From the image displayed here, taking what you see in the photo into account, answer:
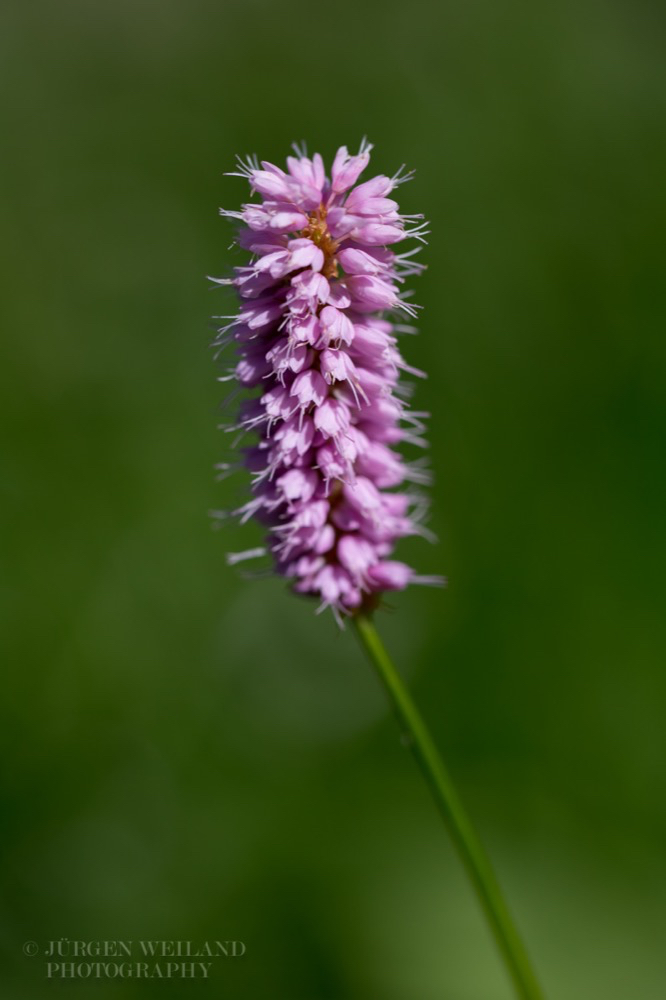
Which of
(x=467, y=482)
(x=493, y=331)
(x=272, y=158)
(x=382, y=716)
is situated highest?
(x=272, y=158)

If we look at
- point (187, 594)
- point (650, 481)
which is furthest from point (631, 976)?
point (187, 594)

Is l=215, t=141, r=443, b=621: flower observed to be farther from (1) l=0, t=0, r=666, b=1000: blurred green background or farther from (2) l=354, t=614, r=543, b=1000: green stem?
(1) l=0, t=0, r=666, b=1000: blurred green background

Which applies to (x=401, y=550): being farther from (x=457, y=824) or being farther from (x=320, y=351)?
(x=320, y=351)

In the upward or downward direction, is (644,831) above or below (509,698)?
below

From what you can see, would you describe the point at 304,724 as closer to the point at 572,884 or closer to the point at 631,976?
the point at 572,884

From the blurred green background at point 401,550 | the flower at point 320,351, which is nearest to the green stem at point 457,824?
the flower at point 320,351

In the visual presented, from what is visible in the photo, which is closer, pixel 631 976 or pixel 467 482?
pixel 631 976

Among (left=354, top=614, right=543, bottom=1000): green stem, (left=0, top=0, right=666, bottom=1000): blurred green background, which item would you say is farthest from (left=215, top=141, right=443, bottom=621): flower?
(left=0, top=0, right=666, bottom=1000): blurred green background
